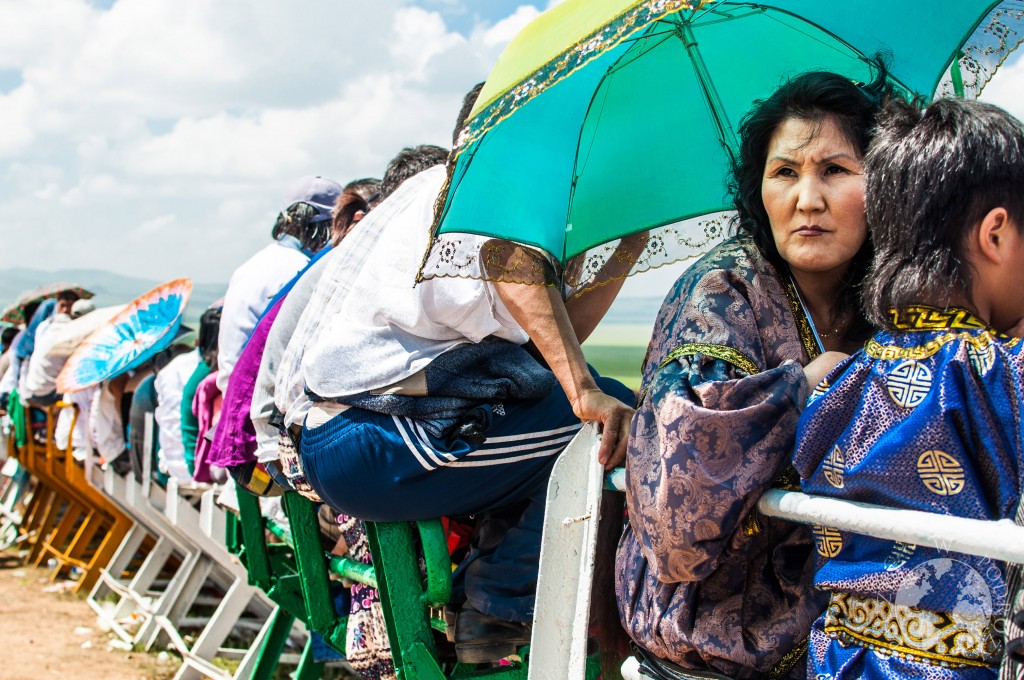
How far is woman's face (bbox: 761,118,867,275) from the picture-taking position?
75.6 inches

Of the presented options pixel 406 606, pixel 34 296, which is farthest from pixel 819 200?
pixel 34 296

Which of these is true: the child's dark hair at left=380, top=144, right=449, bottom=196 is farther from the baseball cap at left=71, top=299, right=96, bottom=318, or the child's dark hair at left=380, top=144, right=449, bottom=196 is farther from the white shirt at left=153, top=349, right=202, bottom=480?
the baseball cap at left=71, top=299, right=96, bottom=318

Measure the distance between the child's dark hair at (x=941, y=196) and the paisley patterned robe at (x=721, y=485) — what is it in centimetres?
25

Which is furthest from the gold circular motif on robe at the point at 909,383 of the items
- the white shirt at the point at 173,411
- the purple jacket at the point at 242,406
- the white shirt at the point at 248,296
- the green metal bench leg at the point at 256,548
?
the white shirt at the point at 173,411

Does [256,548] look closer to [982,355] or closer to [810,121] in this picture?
[810,121]

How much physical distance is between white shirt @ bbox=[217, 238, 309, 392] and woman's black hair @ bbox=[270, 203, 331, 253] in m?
0.17

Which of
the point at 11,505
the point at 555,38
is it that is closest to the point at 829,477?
the point at 555,38

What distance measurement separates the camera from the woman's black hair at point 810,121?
197cm

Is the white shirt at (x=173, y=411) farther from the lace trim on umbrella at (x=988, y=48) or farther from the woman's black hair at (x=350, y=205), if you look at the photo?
the lace trim on umbrella at (x=988, y=48)

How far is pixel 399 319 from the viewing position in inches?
104

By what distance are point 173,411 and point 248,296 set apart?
1.83 m

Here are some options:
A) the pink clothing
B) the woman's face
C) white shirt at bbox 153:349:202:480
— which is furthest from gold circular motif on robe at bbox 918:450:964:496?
white shirt at bbox 153:349:202:480

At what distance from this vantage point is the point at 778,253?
2.02m

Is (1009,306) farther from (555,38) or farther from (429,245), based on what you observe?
(429,245)
